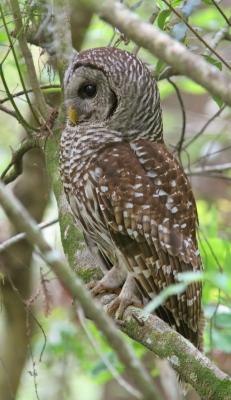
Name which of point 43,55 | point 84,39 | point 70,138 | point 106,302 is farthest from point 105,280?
point 84,39

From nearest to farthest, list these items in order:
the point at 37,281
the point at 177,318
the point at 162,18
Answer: the point at 162,18, the point at 177,318, the point at 37,281

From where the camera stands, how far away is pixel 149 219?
343 cm

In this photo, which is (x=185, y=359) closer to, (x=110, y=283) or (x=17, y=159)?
(x=110, y=283)

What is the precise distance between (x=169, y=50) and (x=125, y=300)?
1.89 m

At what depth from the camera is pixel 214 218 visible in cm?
425

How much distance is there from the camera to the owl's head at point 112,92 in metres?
3.56

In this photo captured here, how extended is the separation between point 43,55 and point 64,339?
1.40 meters

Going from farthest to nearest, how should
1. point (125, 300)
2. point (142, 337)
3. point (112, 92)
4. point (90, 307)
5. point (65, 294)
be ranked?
point (65, 294) < point (112, 92) < point (125, 300) < point (142, 337) < point (90, 307)

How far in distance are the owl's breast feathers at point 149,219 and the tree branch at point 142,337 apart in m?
0.31

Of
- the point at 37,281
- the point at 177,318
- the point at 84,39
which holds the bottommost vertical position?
the point at 37,281

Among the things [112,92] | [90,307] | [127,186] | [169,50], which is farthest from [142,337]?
[169,50]

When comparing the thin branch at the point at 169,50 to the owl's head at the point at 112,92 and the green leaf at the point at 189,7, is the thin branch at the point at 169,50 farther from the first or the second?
the owl's head at the point at 112,92

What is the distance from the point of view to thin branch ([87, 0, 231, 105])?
147 cm

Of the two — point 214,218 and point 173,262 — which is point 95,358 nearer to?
Answer: point 214,218
